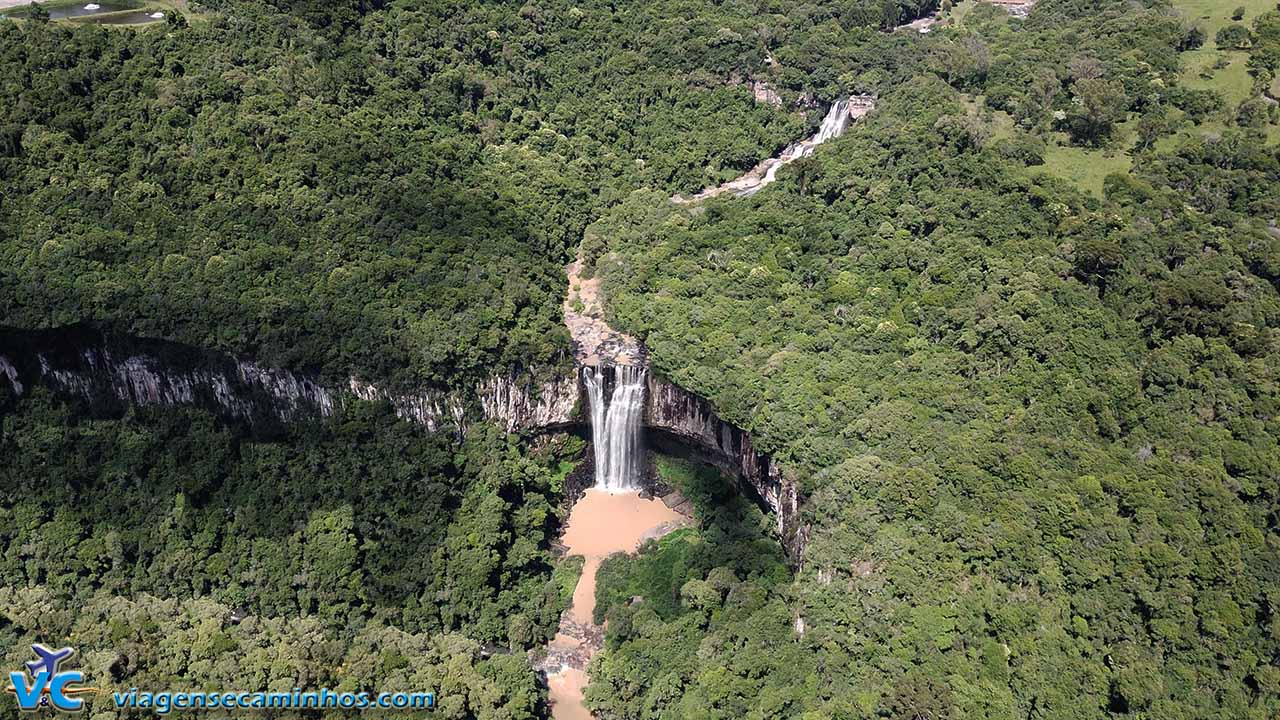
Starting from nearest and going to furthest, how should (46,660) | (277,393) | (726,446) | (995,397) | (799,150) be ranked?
(46,660)
(995,397)
(277,393)
(726,446)
(799,150)

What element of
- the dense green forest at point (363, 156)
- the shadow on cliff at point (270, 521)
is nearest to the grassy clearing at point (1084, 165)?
the dense green forest at point (363, 156)

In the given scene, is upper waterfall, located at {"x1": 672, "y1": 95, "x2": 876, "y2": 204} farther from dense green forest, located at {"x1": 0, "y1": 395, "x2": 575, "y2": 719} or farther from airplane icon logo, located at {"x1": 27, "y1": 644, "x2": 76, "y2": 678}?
airplane icon logo, located at {"x1": 27, "y1": 644, "x2": 76, "y2": 678}

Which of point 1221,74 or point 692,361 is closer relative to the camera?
point 692,361

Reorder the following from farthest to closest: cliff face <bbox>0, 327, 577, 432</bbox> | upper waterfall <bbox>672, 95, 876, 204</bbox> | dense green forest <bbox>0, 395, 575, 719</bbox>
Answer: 1. upper waterfall <bbox>672, 95, 876, 204</bbox>
2. cliff face <bbox>0, 327, 577, 432</bbox>
3. dense green forest <bbox>0, 395, 575, 719</bbox>

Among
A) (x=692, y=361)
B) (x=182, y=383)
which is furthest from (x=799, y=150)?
(x=182, y=383)

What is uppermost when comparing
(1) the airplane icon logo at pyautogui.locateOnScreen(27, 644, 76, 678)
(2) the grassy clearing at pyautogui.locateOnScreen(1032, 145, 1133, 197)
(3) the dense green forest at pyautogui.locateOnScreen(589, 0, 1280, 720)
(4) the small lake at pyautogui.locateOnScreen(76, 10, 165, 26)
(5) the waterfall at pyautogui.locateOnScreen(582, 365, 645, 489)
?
(4) the small lake at pyautogui.locateOnScreen(76, 10, 165, 26)

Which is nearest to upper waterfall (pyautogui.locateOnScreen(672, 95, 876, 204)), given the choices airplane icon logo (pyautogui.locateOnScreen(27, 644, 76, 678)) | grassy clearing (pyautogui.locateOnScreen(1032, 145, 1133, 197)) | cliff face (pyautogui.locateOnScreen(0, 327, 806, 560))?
grassy clearing (pyautogui.locateOnScreen(1032, 145, 1133, 197))

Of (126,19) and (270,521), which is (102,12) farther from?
(270,521)
